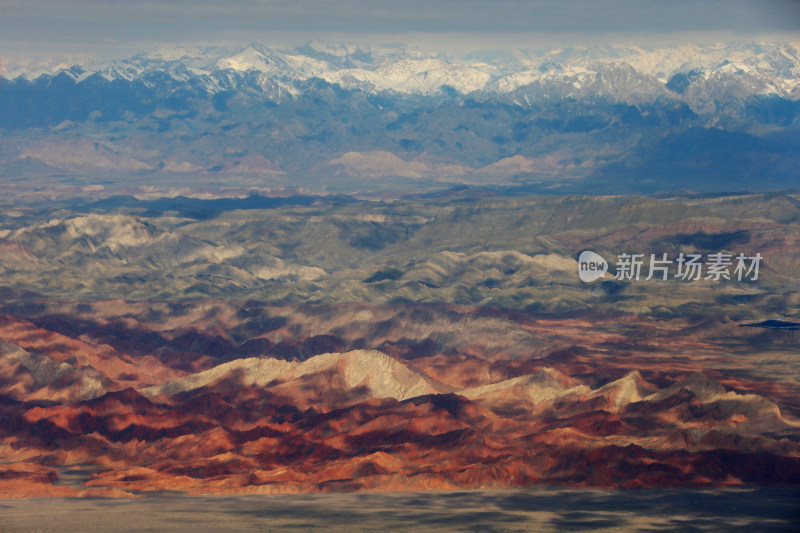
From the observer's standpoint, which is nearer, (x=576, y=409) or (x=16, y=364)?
(x=576, y=409)

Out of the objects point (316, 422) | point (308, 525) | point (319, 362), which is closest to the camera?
point (308, 525)

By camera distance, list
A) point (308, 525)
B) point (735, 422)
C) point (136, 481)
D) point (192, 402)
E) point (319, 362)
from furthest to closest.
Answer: point (319, 362) → point (192, 402) → point (735, 422) → point (136, 481) → point (308, 525)

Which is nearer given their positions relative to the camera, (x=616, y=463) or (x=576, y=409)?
(x=616, y=463)

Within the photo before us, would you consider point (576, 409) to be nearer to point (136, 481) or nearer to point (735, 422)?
point (735, 422)

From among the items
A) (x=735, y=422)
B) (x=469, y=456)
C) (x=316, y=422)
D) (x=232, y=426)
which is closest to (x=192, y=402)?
(x=232, y=426)

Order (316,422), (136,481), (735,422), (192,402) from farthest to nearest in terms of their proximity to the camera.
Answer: (192,402) → (316,422) → (735,422) → (136,481)

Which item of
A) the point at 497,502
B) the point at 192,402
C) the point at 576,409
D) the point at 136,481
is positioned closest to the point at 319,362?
the point at 192,402

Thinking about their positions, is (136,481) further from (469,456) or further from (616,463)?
(616,463)

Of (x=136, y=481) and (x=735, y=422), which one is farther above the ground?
(x=735, y=422)

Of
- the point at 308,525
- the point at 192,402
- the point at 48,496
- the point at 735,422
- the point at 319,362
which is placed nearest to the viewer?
the point at 308,525
